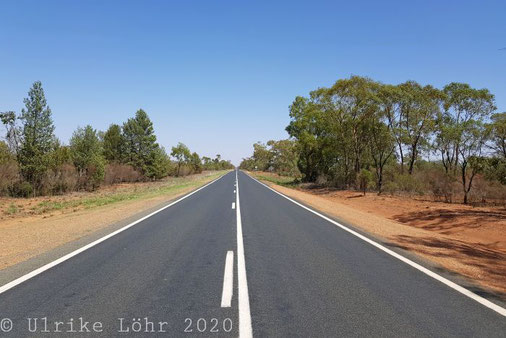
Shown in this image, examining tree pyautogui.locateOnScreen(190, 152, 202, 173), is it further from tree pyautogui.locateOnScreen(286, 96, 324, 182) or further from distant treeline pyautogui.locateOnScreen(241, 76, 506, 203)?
distant treeline pyautogui.locateOnScreen(241, 76, 506, 203)

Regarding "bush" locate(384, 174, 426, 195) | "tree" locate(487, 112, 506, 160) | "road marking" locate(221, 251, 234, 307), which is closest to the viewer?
"road marking" locate(221, 251, 234, 307)

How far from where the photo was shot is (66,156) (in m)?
37.7

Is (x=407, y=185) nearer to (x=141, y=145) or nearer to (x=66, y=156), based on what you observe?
(x=66, y=156)

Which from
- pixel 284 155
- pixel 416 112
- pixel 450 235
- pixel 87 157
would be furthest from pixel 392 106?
pixel 284 155

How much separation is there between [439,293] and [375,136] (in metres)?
26.7

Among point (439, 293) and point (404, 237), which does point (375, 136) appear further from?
point (439, 293)

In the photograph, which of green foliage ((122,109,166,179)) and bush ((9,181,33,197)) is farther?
green foliage ((122,109,166,179))

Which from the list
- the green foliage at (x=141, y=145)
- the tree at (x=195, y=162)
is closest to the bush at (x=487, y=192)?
the green foliage at (x=141, y=145)

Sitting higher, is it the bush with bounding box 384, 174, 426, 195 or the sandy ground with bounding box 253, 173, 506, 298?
the bush with bounding box 384, 174, 426, 195

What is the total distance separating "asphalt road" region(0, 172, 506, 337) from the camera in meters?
3.73

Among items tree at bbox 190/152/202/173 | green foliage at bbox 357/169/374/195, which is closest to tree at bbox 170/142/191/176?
tree at bbox 190/152/202/173

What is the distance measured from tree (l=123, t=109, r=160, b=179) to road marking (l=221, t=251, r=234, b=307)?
172 feet

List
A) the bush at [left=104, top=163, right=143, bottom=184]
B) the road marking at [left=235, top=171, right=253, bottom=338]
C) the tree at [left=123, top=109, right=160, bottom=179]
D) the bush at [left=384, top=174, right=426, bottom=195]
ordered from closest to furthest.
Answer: the road marking at [left=235, top=171, right=253, bottom=338] < the bush at [left=384, top=174, right=426, bottom=195] < the bush at [left=104, top=163, right=143, bottom=184] < the tree at [left=123, top=109, right=160, bottom=179]

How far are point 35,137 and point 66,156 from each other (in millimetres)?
6562
